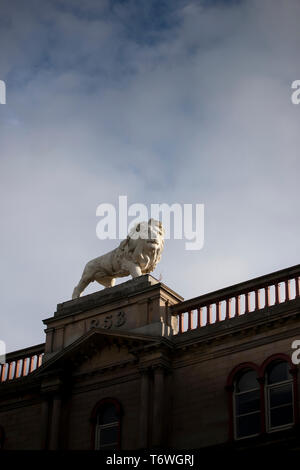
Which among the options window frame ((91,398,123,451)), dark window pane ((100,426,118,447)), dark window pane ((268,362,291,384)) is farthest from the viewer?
dark window pane ((100,426,118,447))

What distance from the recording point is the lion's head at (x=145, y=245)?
3359cm

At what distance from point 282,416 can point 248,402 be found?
131cm

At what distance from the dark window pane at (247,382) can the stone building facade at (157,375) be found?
0.11 feet

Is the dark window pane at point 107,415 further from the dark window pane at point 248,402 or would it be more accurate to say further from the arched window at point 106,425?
the dark window pane at point 248,402

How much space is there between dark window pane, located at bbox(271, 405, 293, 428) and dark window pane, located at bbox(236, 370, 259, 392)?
116 cm

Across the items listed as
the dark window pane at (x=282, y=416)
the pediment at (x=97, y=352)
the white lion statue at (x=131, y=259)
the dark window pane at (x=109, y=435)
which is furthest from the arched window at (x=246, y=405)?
the white lion statue at (x=131, y=259)

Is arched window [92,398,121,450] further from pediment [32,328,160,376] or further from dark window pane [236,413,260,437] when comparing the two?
dark window pane [236,413,260,437]

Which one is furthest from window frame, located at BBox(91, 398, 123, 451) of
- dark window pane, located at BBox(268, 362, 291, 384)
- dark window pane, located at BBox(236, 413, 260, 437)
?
dark window pane, located at BBox(268, 362, 291, 384)

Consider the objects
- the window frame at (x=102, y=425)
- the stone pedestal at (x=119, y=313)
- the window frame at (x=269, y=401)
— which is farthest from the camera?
the stone pedestal at (x=119, y=313)

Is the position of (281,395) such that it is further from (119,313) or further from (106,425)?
(119,313)

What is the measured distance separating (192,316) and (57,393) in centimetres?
542

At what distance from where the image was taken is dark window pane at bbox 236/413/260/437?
91.8ft
